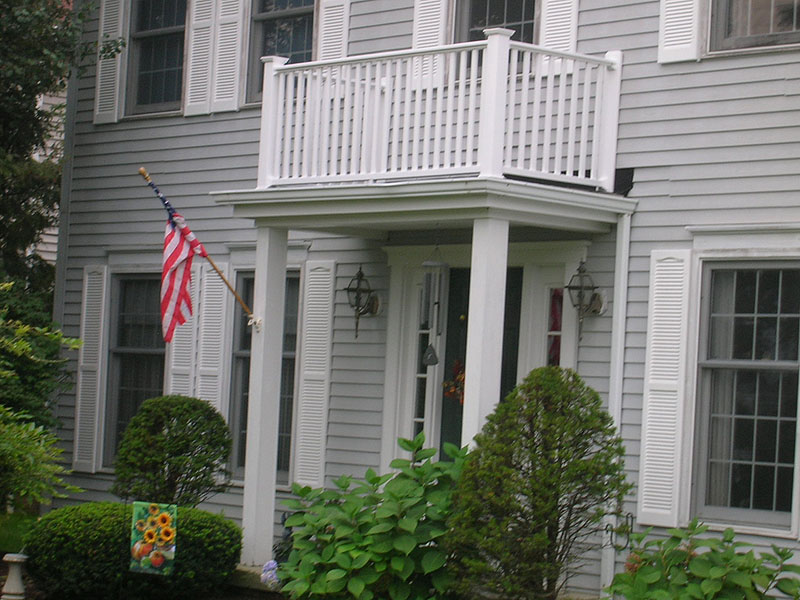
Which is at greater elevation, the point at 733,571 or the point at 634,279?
the point at 634,279

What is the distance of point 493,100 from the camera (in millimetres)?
8750

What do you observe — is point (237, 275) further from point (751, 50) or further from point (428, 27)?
point (751, 50)

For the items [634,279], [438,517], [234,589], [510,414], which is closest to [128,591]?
[234,589]

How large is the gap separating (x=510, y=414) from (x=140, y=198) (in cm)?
632

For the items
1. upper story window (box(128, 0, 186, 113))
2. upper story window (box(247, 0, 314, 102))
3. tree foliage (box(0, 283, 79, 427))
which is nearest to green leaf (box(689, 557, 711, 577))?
upper story window (box(247, 0, 314, 102))

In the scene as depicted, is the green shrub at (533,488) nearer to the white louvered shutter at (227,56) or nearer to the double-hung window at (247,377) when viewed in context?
the double-hung window at (247,377)

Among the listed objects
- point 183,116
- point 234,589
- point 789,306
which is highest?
point 183,116

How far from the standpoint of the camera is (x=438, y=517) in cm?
822

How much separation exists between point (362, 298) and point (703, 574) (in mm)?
4612

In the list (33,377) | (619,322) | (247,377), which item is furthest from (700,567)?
(33,377)

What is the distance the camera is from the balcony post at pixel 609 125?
31.0 feet

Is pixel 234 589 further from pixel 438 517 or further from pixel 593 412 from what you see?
pixel 593 412

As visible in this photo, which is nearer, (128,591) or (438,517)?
(438,517)

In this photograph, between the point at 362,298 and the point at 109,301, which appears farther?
the point at 109,301
